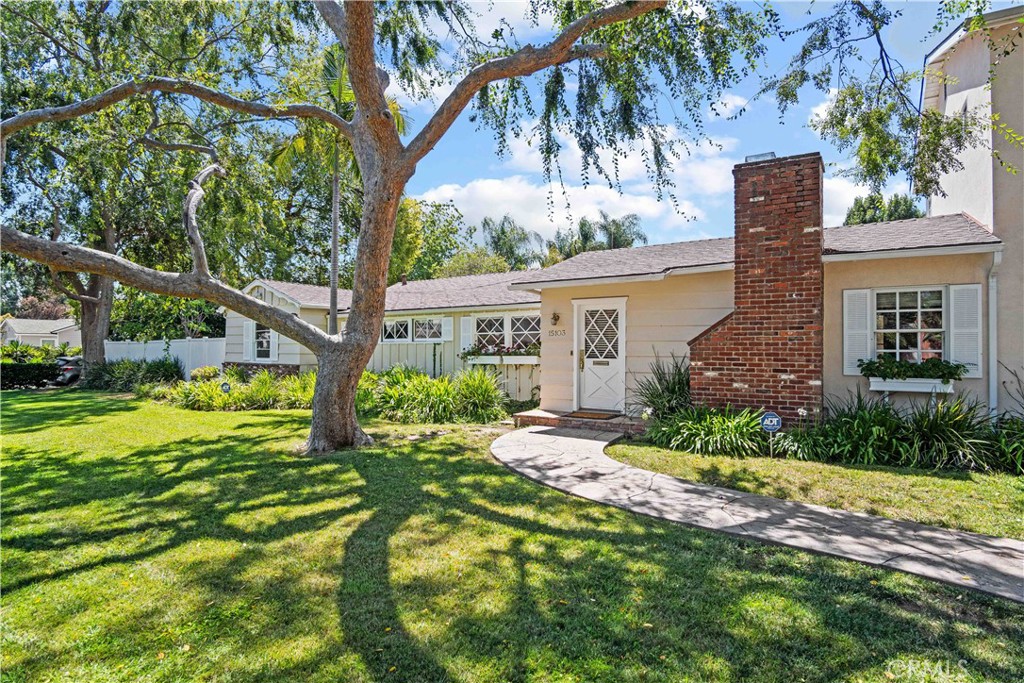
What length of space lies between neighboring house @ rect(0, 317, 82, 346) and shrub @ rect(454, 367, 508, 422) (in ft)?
153

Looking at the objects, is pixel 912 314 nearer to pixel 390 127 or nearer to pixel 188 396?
pixel 390 127

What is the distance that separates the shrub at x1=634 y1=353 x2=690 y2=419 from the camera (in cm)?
841

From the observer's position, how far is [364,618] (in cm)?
298

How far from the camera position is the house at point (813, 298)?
7.26 meters

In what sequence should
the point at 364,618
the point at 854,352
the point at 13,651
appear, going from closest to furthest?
the point at 13,651
the point at 364,618
the point at 854,352

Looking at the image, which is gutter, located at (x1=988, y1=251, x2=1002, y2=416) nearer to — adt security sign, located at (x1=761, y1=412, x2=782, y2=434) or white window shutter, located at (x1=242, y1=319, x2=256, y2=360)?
adt security sign, located at (x1=761, y1=412, x2=782, y2=434)

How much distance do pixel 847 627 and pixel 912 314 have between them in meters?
6.59

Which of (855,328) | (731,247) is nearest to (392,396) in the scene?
(731,247)

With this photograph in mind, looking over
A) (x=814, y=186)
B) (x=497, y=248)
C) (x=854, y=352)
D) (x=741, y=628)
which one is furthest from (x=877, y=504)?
(x=497, y=248)

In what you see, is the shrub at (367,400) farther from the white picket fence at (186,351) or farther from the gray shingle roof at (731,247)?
the white picket fence at (186,351)

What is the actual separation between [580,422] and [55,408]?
13.4m

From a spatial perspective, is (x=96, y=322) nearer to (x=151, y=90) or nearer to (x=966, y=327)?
(x=151, y=90)

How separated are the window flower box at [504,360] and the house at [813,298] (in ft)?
11.4

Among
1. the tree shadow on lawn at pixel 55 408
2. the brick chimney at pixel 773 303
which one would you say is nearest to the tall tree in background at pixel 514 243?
the tree shadow on lawn at pixel 55 408
